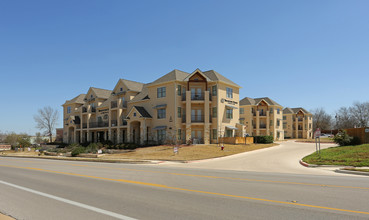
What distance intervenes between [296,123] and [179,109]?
167ft

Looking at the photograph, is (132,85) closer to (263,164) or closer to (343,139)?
(263,164)

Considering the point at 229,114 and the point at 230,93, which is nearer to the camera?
the point at 229,114

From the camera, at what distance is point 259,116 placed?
6075cm

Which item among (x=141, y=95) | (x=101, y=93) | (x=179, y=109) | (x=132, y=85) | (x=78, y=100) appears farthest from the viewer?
(x=78, y=100)

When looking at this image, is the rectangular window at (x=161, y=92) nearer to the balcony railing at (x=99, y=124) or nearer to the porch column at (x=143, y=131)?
the porch column at (x=143, y=131)

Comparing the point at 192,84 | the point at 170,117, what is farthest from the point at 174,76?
the point at 170,117

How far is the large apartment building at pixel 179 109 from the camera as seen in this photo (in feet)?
125

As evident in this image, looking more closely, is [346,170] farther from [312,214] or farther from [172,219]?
[172,219]

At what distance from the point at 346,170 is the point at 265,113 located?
46.8 m

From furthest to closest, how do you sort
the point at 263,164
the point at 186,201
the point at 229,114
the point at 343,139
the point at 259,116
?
the point at 259,116
the point at 229,114
the point at 343,139
the point at 263,164
the point at 186,201

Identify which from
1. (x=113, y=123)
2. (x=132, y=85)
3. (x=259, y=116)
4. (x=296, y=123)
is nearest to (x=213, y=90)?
(x=132, y=85)

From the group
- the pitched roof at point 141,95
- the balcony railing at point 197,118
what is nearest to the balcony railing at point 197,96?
the balcony railing at point 197,118

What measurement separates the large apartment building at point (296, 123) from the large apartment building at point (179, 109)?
40.3 metres

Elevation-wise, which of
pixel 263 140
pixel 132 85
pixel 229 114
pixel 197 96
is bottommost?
pixel 263 140
